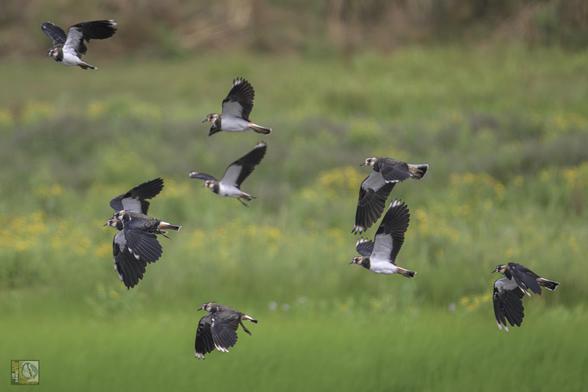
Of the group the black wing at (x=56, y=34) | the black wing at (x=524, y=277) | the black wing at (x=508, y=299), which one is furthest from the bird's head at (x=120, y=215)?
the black wing at (x=508, y=299)

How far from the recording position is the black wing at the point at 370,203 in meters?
4.64

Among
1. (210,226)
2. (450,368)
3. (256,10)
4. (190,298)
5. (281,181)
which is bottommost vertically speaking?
(450,368)

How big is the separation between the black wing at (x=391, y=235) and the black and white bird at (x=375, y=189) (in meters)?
0.10

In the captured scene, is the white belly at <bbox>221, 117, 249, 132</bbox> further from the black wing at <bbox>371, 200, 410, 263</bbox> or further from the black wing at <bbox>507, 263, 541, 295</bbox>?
the black wing at <bbox>507, 263, 541, 295</bbox>

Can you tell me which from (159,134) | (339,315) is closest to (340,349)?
(339,315)

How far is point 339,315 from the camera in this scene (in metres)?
8.52

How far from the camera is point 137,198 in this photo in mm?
4836

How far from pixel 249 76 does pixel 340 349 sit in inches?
620

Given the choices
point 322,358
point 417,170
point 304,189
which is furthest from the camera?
point 304,189

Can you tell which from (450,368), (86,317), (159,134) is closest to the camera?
(450,368)

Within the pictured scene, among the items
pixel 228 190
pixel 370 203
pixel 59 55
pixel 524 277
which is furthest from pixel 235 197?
pixel 524 277

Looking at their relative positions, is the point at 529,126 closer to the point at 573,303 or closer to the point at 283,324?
the point at 573,303

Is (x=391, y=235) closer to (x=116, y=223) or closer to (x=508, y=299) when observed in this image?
(x=508, y=299)

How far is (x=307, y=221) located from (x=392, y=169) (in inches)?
320
